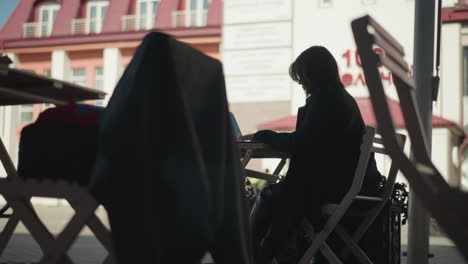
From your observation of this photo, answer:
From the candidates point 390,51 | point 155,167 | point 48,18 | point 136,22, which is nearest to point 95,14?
point 136,22

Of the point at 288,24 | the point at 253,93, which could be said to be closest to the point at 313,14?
the point at 288,24

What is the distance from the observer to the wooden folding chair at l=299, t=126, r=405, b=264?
8.92 ft

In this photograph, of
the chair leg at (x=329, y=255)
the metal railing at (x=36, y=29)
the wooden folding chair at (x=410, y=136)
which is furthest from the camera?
the metal railing at (x=36, y=29)

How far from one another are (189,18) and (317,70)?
2013 cm

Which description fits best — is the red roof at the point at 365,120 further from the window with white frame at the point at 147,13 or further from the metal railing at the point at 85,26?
the metal railing at the point at 85,26

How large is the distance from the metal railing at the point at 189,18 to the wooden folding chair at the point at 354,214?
1977cm

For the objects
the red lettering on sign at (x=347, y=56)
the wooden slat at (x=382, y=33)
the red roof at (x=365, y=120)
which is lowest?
the red roof at (x=365, y=120)

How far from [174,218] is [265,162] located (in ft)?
55.7

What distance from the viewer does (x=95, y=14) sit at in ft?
80.3

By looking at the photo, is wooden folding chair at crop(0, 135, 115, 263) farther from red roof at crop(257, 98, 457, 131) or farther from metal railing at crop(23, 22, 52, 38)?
metal railing at crop(23, 22, 52, 38)

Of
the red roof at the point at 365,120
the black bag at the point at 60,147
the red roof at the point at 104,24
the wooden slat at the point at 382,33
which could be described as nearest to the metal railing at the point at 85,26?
the red roof at the point at 104,24

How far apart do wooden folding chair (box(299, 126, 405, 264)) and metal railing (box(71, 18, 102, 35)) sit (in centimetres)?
2177

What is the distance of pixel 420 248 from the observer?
354cm

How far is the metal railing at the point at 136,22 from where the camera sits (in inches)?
923
